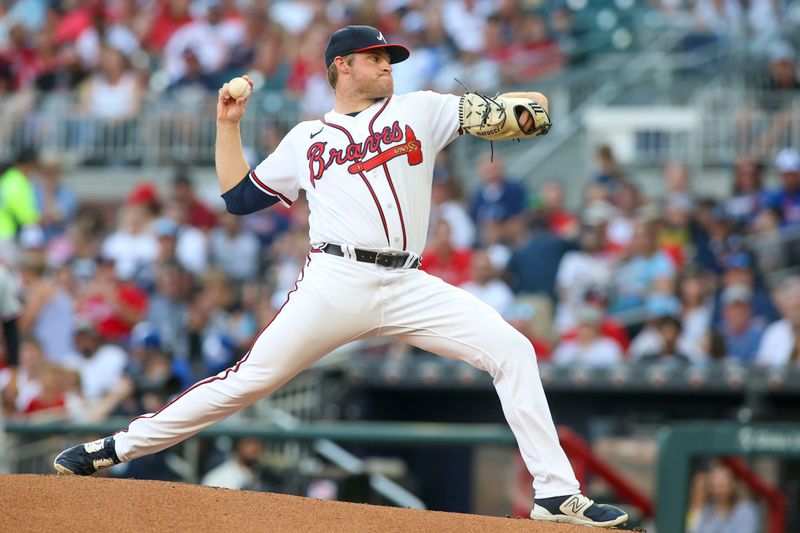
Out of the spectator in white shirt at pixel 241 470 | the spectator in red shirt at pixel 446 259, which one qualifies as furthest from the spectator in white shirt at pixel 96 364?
the spectator in red shirt at pixel 446 259

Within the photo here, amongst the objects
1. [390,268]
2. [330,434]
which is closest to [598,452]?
[330,434]

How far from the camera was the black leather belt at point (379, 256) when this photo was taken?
5129 mm

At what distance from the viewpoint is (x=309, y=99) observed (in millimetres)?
14516

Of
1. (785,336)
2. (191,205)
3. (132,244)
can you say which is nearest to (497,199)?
(191,205)

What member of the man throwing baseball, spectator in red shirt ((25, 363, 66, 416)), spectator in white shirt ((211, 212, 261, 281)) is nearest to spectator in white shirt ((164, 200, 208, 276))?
spectator in white shirt ((211, 212, 261, 281))

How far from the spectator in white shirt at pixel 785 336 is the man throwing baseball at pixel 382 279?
4.62 m

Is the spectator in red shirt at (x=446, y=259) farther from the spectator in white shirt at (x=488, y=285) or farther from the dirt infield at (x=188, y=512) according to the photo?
the dirt infield at (x=188, y=512)

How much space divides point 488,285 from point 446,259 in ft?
2.04

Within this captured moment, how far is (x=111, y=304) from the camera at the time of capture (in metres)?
11.8

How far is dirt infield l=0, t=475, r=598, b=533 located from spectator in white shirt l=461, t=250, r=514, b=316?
5397mm

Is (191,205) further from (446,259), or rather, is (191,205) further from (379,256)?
(379,256)

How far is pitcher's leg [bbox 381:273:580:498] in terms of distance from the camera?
507 cm

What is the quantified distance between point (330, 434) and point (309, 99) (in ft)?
22.2

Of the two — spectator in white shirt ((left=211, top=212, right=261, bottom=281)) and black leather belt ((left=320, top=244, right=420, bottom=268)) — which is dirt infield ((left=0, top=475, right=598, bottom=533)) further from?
spectator in white shirt ((left=211, top=212, right=261, bottom=281))
